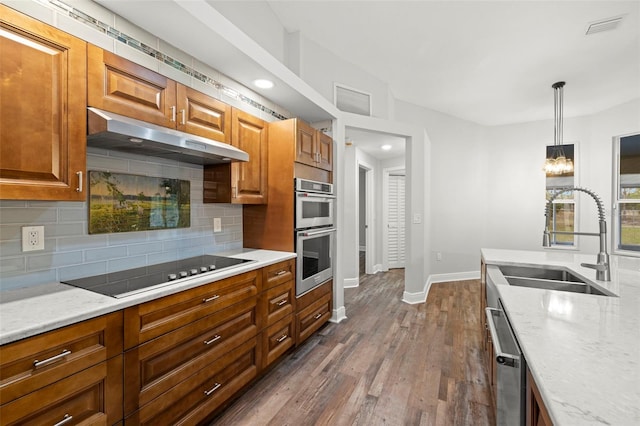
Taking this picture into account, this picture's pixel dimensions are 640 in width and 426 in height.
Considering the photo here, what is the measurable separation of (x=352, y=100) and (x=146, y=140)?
2.69m

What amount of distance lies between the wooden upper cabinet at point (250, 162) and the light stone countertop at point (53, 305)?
92cm

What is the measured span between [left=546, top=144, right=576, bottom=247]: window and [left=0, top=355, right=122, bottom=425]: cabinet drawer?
19.9 feet

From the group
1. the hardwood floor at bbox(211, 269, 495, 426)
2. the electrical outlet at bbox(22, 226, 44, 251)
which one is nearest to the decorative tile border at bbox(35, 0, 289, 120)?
the electrical outlet at bbox(22, 226, 44, 251)

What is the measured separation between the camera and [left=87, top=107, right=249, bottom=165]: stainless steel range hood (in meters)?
1.32

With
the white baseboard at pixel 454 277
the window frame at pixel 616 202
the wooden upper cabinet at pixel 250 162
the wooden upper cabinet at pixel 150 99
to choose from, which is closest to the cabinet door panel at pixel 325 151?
the wooden upper cabinet at pixel 250 162

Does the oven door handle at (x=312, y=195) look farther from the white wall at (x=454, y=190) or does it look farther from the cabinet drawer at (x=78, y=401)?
the white wall at (x=454, y=190)

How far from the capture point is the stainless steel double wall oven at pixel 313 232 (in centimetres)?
248

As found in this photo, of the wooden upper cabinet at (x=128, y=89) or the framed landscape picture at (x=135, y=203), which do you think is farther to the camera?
the framed landscape picture at (x=135, y=203)

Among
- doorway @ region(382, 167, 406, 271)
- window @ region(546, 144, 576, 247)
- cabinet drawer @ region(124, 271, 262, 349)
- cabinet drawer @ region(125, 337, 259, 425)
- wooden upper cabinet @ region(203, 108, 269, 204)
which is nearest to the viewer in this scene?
cabinet drawer @ region(124, 271, 262, 349)

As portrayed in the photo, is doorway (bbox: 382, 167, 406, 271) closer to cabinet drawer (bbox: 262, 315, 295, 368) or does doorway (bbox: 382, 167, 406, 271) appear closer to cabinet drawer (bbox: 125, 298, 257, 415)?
cabinet drawer (bbox: 262, 315, 295, 368)

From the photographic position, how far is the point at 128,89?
1.51m

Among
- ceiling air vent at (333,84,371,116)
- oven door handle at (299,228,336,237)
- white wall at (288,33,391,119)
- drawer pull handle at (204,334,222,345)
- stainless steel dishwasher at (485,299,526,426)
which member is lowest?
drawer pull handle at (204,334,222,345)

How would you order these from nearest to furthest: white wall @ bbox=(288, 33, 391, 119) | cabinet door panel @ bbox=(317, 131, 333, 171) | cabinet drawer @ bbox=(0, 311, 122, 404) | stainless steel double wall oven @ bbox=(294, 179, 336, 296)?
cabinet drawer @ bbox=(0, 311, 122, 404) → stainless steel double wall oven @ bbox=(294, 179, 336, 296) → cabinet door panel @ bbox=(317, 131, 333, 171) → white wall @ bbox=(288, 33, 391, 119)

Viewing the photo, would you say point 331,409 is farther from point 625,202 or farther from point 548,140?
point 548,140
